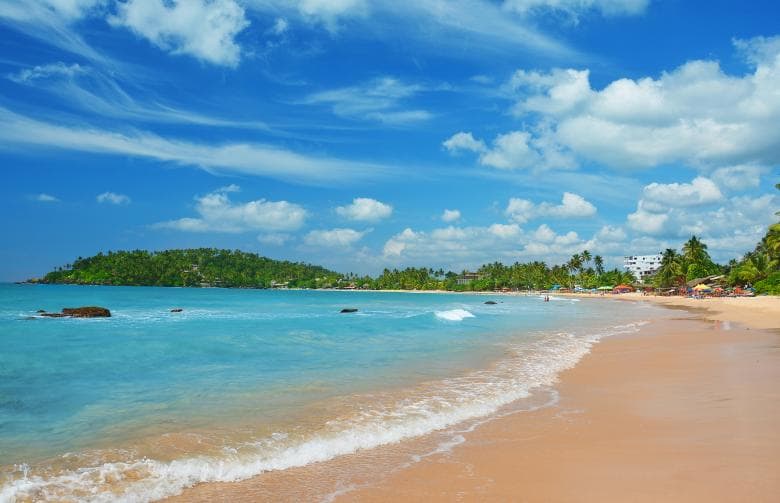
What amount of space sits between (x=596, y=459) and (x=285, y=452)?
14.4 feet

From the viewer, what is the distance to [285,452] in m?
7.40

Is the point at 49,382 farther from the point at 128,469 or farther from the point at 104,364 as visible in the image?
the point at 128,469

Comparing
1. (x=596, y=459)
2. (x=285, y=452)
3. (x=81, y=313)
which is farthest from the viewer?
(x=81, y=313)

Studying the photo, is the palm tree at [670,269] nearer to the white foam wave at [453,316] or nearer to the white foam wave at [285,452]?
the white foam wave at [453,316]

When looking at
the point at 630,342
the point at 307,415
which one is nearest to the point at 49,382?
the point at 307,415

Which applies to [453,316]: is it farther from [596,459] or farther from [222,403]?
[596,459]

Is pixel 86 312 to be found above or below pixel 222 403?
above

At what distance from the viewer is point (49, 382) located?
1319 cm

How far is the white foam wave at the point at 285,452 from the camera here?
605cm

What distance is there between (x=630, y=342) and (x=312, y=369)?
48.6ft

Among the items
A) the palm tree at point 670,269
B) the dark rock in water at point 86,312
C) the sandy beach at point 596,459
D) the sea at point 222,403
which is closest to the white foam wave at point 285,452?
the sea at point 222,403

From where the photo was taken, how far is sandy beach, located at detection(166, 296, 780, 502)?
5560 millimetres

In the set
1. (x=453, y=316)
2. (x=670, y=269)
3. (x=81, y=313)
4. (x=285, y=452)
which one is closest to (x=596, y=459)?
(x=285, y=452)

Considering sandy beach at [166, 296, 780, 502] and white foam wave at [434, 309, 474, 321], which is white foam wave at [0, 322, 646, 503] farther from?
white foam wave at [434, 309, 474, 321]
